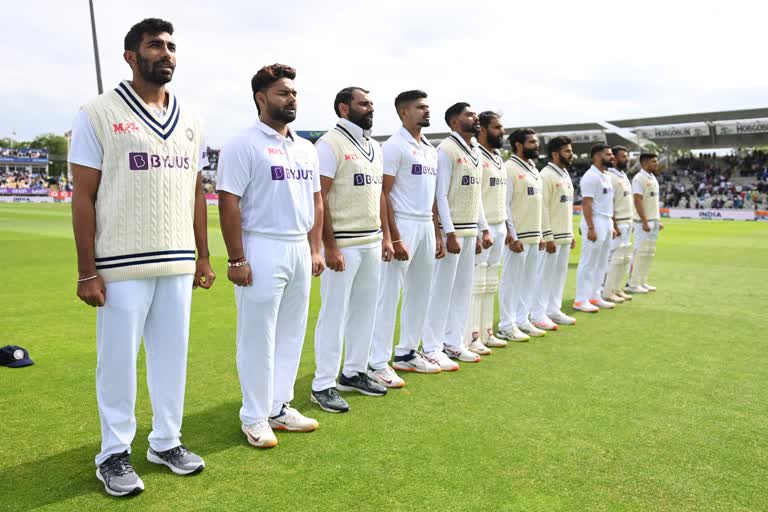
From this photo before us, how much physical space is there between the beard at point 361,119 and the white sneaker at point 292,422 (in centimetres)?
216

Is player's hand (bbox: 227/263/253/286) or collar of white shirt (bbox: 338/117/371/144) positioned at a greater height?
collar of white shirt (bbox: 338/117/371/144)

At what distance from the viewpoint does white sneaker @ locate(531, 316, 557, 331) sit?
766 centimetres

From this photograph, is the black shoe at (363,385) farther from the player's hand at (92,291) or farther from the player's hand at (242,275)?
the player's hand at (92,291)

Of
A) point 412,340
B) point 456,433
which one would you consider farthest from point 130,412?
point 412,340

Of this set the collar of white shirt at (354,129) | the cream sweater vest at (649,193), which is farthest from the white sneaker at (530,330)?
the cream sweater vest at (649,193)

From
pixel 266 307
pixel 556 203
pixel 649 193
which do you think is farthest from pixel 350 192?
pixel 649 193

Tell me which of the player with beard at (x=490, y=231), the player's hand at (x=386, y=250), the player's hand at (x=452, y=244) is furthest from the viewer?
the player with beard at (x=490, y=231)

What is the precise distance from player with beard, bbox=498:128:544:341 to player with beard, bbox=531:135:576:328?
1.54 feet

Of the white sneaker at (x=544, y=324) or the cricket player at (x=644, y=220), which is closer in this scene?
the white sneaker at (x=544, y=324)

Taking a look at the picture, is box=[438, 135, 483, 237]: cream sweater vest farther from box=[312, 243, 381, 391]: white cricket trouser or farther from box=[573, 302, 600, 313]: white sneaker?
box=[573, 302, 600, 313]: white sneaker

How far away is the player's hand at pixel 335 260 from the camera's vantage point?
4727mm

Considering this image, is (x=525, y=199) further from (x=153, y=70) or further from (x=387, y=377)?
(x=153, y=70)

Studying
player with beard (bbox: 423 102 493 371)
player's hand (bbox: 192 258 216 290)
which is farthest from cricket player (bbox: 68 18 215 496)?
player with beard (bbox: 423 102 493 371)

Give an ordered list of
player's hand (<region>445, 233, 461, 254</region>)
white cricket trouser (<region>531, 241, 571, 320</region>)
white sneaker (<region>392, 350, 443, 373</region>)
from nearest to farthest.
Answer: white sneaker (<region>392, 350, 443, 373</region>) < player's hand (<region>445, 233, 461, 254</region>) < white cricket trouser (<region>531, 241, 571, 320</region>)
